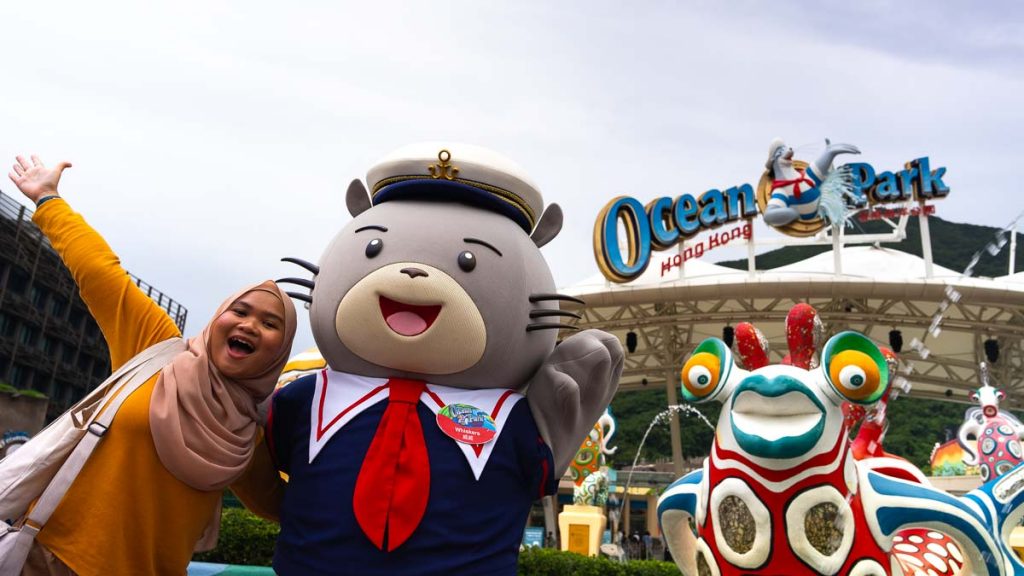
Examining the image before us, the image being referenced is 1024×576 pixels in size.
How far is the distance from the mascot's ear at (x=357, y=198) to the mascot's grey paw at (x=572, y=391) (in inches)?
40.8

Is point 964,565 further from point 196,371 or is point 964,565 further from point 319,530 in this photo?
point 196,371

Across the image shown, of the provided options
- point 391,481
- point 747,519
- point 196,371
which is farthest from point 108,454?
→ point 747,519

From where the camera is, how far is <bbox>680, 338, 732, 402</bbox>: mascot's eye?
4176 millimetres

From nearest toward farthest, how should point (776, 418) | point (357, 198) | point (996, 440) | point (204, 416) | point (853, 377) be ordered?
point (204, 416), point (357, 198), point (853, 377), point (776, 418), point (996, 440)

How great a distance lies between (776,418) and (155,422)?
281cm

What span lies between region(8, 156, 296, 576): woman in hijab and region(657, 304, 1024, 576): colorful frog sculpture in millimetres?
2303

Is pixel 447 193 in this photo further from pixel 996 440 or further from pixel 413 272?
pixel 996 440

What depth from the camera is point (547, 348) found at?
305cm

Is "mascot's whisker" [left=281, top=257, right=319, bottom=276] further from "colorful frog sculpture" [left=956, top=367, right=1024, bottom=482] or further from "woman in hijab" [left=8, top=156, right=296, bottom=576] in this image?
"colorful frog sculpture" [left=956, top=367, right=1024, bottom=482]

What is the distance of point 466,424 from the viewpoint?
2.70 m

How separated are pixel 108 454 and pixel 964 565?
422 cm

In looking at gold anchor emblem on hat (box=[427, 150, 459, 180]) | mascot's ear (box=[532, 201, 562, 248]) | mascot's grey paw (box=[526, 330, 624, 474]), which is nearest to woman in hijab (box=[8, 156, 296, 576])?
gold anchor emblem on hat (box=[427, 150, 459, 180])

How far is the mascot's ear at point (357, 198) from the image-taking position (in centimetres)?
338

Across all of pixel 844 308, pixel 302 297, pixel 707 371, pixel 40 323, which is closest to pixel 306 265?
pixel 302 297
